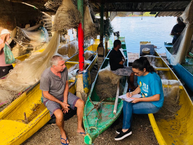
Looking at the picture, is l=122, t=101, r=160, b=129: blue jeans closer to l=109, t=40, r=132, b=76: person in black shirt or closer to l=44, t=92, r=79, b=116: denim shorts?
l=44, t=92, r=79, b=116: denim shorts

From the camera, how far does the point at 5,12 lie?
6707mm

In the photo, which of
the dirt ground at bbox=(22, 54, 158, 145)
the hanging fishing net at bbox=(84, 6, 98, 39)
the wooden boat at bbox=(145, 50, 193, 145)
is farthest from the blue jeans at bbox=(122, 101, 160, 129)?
the hanging fishing net at bbox=(84, 6, 98, 39)

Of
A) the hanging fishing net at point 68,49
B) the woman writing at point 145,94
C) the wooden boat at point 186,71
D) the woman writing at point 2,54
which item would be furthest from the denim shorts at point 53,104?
the hanging fishing net at point 68,49

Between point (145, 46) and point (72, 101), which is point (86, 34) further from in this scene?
point (145, 46)

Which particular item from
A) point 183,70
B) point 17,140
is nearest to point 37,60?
point 17,140

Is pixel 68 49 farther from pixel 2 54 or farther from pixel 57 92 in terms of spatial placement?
pixel 57 92

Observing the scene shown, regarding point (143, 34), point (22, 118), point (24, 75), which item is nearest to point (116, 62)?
point (24, 75)

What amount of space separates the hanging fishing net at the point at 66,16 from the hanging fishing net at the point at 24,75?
111 centimetres

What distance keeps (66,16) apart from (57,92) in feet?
5.50

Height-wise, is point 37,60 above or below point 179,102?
above

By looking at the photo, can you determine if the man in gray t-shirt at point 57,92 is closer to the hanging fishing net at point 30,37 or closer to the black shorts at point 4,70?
the black shorts at point 4,70

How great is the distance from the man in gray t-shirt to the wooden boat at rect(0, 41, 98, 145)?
0.33 metres

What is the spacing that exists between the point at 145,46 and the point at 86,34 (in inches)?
168

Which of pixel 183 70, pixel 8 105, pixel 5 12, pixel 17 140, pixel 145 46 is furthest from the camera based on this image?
pixel 145 46
